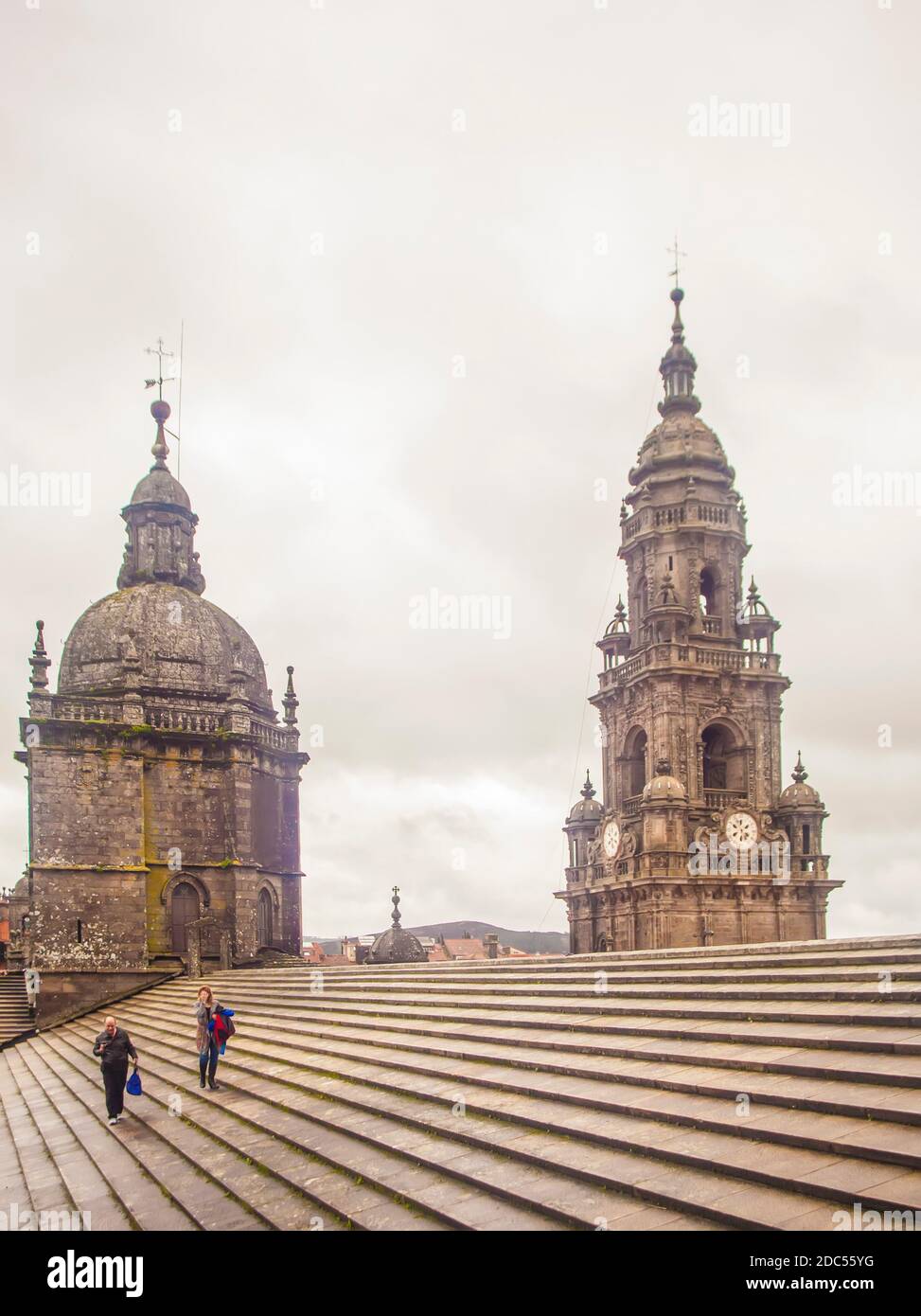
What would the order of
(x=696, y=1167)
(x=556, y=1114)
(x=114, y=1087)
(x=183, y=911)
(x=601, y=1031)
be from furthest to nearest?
(x=183, y=911) → (x=114, y=1087) → (x=601, y=1031) → (x=556, y=1114) → (x=696, y=1167)

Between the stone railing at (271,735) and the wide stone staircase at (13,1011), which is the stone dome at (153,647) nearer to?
the stone railing at (271,735)

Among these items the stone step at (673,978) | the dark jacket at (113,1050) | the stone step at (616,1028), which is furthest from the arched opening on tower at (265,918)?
the dark jacket at (113,1050)

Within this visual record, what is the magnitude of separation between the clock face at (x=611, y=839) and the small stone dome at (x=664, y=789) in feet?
9.77

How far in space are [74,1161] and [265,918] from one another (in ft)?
86.4

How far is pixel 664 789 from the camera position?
38.8m

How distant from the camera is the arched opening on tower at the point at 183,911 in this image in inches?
1383

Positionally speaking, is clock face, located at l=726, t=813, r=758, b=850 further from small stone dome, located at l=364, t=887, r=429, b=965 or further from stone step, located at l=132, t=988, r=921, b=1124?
stone step, located at l=132, t=988, r=921, b=1124

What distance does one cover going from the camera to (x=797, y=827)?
40938 mm

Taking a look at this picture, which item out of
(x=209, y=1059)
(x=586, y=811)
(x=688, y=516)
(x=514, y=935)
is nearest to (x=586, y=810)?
(x=586, y=811)

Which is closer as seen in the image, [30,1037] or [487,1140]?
[487,1140]

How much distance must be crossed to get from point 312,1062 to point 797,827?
1217 inches

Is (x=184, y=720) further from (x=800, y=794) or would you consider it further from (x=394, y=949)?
(x=800, y=794)
